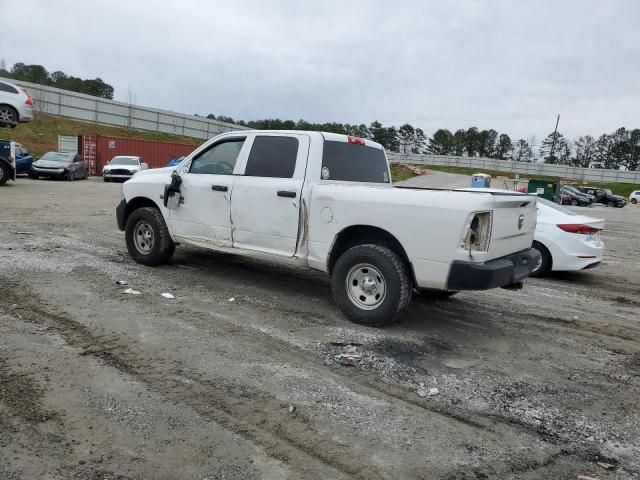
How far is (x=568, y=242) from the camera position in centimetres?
811

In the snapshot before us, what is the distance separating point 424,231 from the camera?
4.62m

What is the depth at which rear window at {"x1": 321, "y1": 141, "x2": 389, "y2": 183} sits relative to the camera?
18.8 feet

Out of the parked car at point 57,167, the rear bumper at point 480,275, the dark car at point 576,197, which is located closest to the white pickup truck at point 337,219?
the rear bumper at point 480,275

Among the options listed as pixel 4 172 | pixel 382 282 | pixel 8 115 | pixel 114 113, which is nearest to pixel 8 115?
pixel 8 115

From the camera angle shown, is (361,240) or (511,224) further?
(361,240)

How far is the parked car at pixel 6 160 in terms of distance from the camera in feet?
56.0

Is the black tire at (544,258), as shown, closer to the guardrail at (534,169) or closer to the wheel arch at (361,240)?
the wheel arch at (361,240)

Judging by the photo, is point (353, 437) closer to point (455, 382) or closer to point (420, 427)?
point (420, 427)

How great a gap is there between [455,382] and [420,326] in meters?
1.36

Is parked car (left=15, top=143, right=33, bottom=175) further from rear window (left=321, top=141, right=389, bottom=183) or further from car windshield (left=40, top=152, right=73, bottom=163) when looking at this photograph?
rear window (left=321, top=141, right=389, bottom=183)

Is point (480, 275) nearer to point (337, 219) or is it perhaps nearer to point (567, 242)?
point (337, 219)

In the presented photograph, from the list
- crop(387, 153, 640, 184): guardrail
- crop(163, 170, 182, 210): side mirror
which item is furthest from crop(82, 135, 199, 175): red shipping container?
crop(387, 153, 640, 184): guardrail

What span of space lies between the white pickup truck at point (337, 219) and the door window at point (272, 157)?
13mm

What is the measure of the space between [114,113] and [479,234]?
51.1 meters
